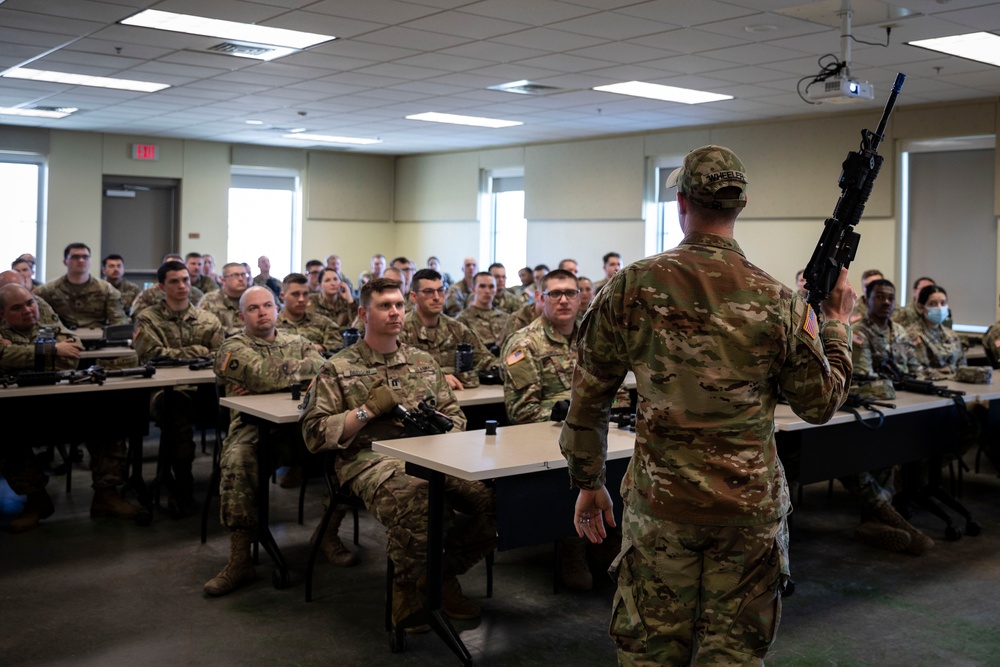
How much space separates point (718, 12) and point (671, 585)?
196 inches

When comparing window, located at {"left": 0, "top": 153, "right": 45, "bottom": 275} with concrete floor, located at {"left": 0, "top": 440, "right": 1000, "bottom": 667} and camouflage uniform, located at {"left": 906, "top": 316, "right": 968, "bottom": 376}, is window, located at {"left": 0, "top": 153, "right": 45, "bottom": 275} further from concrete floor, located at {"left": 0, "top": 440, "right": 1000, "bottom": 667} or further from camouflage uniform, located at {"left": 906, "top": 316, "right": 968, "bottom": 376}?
camouflage uniform, located at {"left": 906, "top": 316, "right": 968, "bottom": 376}

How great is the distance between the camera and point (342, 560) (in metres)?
4.75

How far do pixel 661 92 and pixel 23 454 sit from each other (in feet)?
22.3

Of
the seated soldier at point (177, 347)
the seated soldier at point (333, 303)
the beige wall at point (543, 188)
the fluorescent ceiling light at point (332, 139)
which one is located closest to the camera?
the seated soldier at point (177, 347)

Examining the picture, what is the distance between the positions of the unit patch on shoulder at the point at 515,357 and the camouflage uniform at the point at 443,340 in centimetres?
137

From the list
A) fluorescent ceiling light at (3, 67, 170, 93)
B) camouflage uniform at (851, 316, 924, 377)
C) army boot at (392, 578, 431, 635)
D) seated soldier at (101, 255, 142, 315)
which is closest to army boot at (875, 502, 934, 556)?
camouflage uniform at (851, 316, 924, 377)

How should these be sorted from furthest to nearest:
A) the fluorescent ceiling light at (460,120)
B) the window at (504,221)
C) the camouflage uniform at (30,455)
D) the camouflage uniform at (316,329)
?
1. the window at (504,221)
2. the fluorescent ceiling light at (460,120)
3. the camouflage uniform at (316,329)
4. the camouflage uniform at (30,455)

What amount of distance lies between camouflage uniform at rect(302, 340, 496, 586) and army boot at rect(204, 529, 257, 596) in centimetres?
70

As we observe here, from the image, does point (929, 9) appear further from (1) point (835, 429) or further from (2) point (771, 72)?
(1) point (835, 429)

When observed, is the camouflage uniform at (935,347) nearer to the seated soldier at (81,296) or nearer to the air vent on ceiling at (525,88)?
the air vent on ceiling at (525,88)

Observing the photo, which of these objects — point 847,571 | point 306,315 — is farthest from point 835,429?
point 306,315

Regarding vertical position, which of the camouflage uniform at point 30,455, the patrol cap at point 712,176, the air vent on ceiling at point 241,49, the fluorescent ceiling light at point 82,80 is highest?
the fluorescent ceiling light at point 82,80

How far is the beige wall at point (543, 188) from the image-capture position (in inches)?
411

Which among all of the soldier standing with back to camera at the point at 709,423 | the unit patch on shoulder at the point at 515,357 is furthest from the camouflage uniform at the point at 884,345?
the soldier standing with back to camera at the point at 709,423
